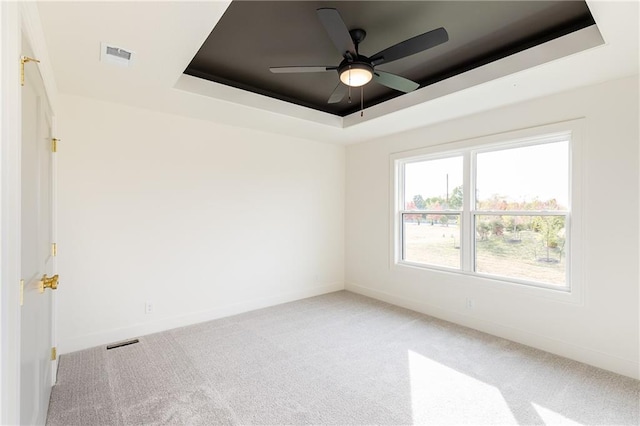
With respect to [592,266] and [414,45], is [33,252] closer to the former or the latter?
[414,45]

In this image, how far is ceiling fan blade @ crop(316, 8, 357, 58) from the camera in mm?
1799

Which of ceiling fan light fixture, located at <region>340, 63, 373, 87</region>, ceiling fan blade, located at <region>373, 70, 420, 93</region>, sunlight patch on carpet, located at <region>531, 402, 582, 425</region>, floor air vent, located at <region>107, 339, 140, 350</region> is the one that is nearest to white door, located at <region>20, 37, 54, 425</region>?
floor air vent, located at <region>107, 339, 140, 350</region>

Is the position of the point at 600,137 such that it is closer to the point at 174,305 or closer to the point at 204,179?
the point at 204,179

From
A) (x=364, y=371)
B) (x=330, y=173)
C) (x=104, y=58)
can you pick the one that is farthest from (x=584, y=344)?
(x=104, y=58)

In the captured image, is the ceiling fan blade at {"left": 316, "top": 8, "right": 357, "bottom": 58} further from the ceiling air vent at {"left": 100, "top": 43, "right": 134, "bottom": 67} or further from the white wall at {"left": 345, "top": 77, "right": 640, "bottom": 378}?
the white wall at {"left": 345, "top": 77, "right": 640, "bottom": 378}

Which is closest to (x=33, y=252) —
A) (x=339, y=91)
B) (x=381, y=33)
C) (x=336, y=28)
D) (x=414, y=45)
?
(x=336, y=28)

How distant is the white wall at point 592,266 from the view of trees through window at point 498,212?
9.1 inches

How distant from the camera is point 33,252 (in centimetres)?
161

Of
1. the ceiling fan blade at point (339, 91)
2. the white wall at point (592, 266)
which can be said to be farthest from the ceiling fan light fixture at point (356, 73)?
the white wall at point (592, 266)

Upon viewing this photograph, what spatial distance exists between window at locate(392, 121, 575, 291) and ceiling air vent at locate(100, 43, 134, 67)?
132 inches

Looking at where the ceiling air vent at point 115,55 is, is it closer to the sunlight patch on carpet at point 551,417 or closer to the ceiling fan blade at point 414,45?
the ceiling fan blade at point 414,45

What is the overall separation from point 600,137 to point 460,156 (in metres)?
1.34

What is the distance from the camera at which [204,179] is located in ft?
12.7

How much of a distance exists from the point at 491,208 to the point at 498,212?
0.33 feet
